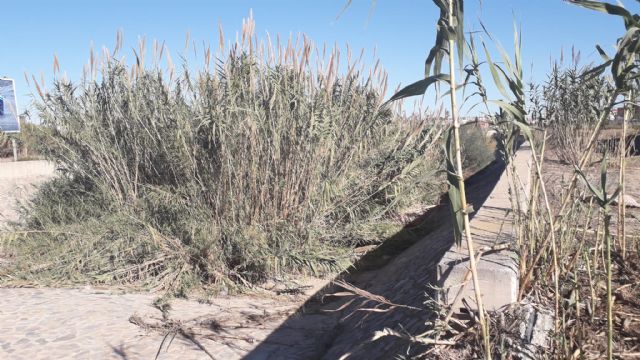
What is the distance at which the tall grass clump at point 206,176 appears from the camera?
5.00 meters

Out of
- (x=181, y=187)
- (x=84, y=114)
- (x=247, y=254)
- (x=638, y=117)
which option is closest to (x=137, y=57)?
(x=84, y=114)

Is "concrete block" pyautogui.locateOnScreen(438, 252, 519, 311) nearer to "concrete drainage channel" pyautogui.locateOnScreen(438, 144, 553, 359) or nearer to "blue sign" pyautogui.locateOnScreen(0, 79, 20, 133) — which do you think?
"concrete drainage channel" pyautogui.locateOnScreen(438, 144, 553, 359)

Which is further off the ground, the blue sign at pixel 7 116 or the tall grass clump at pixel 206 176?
the blue sign at pixel 7 116

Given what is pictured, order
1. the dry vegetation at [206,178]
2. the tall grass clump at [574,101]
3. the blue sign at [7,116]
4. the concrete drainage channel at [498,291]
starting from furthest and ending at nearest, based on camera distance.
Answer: the blue sign at [7,116] → the dry vegetation at [206,178] → the tall grass clump at [574,101] → the concrete drainage channel at [498,291]

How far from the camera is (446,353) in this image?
6.75 ft

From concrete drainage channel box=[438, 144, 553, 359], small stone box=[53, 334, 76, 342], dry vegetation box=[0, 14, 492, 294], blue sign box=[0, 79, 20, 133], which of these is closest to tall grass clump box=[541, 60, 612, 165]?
concrete drainage channel box=[438, 144, 553, 359]

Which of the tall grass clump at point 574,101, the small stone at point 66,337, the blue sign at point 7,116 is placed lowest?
the small stone at point 66,337

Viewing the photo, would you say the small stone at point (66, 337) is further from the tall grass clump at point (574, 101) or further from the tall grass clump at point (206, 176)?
the tall grass clump at point (574, 101)

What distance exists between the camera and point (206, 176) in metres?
5.29

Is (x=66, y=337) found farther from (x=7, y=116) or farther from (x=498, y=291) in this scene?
(x=7, y=116)

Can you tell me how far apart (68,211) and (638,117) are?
5440 millimetres

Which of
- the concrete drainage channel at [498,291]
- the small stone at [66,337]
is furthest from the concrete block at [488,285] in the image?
the small stone at [66,337]

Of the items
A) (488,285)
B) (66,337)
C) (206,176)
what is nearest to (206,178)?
(206,176)

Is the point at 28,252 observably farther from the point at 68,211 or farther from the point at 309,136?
the point at 309,136
